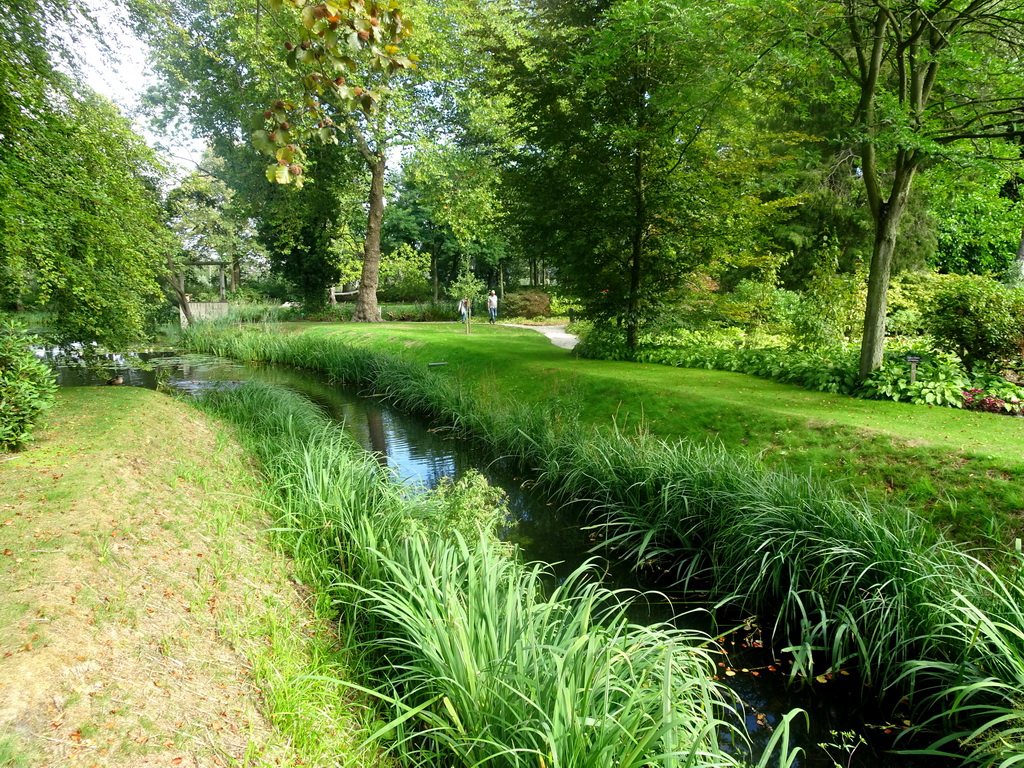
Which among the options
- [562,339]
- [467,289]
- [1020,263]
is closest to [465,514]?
[562,339]

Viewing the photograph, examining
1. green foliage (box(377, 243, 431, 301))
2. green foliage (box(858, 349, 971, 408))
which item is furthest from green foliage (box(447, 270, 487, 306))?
green foliage (box(858, 349, 971, 408))

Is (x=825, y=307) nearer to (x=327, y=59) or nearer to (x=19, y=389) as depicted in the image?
(x=327, y=59)

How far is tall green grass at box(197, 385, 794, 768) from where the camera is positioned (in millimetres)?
2305

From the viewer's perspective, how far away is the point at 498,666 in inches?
104

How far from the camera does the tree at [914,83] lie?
622 cm

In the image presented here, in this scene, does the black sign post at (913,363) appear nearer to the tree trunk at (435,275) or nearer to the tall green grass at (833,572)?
the tall green grass at (833,572)

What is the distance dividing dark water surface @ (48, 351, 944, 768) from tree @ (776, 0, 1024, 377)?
4.84m

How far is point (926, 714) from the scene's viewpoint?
3.51m

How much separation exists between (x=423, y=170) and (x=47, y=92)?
15023 millimetres

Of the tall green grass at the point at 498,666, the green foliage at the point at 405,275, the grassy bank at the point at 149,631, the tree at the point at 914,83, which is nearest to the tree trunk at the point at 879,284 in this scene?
the tree at the point at 914,83

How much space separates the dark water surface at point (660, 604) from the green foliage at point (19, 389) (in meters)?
3.03

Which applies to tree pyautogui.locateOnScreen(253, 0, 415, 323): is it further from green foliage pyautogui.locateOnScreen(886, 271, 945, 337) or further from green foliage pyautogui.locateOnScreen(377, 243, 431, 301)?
green foliage pyautogui.locateOnScreen(377, 243, 431, 301)

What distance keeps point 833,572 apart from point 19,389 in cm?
656

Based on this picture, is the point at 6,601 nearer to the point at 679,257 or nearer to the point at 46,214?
the point at 46,214
